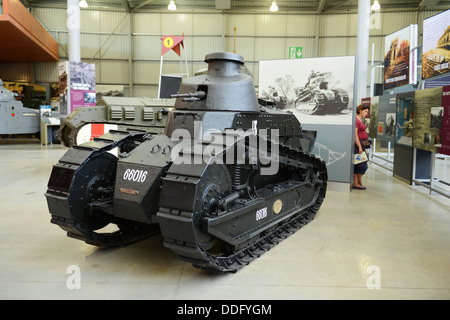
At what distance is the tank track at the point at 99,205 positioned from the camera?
4656mm

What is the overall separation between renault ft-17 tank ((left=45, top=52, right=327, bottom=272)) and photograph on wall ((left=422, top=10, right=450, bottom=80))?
15.2ft

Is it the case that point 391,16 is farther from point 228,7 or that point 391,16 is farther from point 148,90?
point 148,90

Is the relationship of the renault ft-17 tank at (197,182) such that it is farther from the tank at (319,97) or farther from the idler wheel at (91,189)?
the tank at (319,97)

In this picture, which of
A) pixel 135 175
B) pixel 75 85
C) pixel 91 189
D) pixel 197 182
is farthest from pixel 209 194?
pixel 75 85

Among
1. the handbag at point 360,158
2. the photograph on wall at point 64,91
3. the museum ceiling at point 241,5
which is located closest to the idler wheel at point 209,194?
the handbag at point 360,158

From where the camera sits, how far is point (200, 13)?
25094 millimetres

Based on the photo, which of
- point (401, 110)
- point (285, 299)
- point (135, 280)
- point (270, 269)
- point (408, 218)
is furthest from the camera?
point (401, 110)

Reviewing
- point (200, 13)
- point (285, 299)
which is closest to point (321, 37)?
point (200, 13)

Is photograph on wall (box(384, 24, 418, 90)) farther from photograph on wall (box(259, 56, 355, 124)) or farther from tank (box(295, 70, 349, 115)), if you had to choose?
tank (box(295, 70, 349, 115))

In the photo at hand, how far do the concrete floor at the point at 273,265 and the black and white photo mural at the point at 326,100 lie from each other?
2.06 m

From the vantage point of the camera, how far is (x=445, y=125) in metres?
7.74

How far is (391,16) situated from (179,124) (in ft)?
Result: 75.6

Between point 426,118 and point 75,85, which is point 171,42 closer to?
→ point 75,85

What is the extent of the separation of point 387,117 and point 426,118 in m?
3.07
